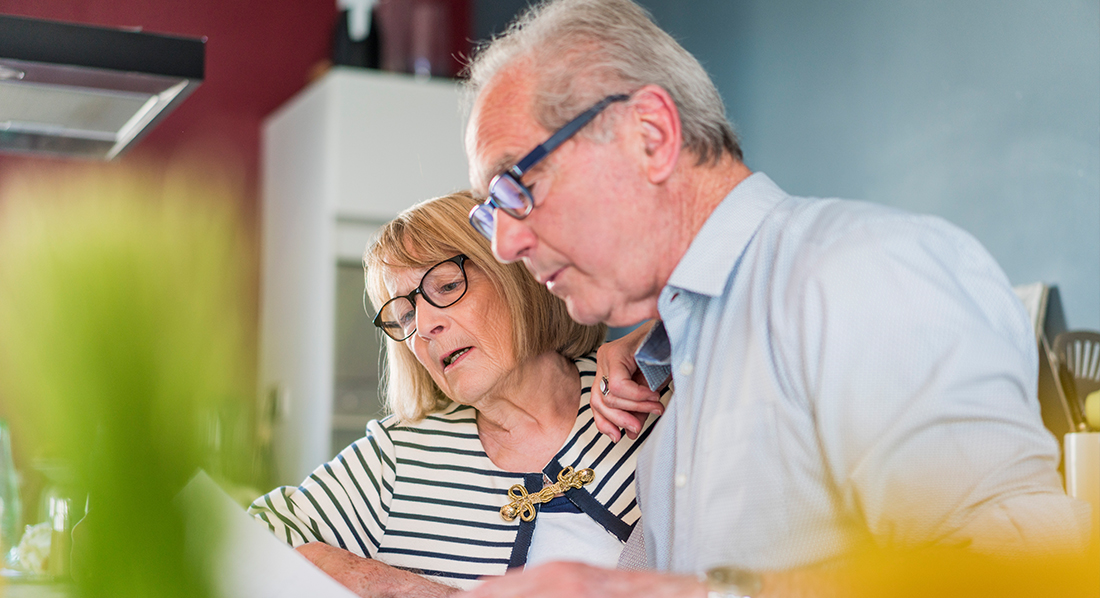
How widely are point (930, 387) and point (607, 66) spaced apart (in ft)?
1.42

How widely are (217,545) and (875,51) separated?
261 cm

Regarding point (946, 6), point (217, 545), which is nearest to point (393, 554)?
point (217, 545)

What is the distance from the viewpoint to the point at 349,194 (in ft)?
12.4

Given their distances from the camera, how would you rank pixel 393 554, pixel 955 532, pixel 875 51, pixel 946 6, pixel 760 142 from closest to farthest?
pixel 955 532
pixel 393 554
pixel 946 6
pixel 875 51
pixel 760 142

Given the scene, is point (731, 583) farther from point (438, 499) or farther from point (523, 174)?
point (438, 499)

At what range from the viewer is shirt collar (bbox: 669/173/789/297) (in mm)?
957

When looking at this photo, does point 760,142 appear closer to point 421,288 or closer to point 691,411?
point 421,288

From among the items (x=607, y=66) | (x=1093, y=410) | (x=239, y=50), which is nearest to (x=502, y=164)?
(x=607, y=66)

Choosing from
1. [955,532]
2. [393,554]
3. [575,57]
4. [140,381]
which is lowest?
[393,554]

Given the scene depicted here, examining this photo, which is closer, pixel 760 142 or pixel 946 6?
pixel 946 6

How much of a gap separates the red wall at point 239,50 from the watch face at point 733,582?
150 inches

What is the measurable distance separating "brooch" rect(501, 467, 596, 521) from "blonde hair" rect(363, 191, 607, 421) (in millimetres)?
191

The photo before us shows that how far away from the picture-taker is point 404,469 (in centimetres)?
146

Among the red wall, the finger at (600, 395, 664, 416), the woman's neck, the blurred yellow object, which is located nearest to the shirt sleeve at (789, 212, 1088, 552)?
the finger at (600, 395, 664, 416)
